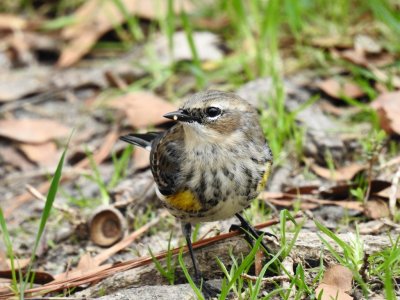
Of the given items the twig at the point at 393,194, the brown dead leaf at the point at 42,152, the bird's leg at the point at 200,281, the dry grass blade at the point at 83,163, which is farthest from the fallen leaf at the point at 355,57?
the bird's leg at the point at 200,281

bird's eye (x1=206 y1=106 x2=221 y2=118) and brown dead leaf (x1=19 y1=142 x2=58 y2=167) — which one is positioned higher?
bird's eye (x1=206 y1=106 x2=221 y2=118)

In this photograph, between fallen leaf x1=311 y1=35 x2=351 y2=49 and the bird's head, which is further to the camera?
fallen leaf x1=311 y1=35 x2=351 y2=49

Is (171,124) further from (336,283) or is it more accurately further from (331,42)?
(336,283)

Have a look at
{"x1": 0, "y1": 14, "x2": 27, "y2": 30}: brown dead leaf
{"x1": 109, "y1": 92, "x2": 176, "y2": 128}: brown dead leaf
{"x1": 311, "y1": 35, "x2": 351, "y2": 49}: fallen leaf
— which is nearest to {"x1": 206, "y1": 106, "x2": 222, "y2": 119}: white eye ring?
{"x1": 109, "y1": 92, "x2": 176, "y2": 128}: brown dead leaf

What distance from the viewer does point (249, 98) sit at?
562cm

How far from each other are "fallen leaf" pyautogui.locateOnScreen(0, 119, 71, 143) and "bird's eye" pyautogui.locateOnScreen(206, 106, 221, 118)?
2708 mm

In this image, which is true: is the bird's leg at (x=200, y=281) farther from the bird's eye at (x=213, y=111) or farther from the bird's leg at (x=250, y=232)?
the bird's eye at (x=213, y=111)

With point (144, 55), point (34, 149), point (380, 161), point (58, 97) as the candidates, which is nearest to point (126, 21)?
point (144, 55)

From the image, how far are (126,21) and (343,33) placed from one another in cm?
224

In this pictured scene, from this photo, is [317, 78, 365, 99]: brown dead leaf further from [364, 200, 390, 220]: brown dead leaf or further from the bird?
the bird

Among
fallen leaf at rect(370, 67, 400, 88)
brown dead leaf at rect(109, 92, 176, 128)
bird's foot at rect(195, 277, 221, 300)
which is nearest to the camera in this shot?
bird's foot at rect(195, 277, 221, 300)

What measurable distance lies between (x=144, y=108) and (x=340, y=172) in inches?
71.0

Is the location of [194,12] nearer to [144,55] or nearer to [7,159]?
[144,55]

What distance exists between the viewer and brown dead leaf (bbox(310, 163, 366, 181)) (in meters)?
4.83
